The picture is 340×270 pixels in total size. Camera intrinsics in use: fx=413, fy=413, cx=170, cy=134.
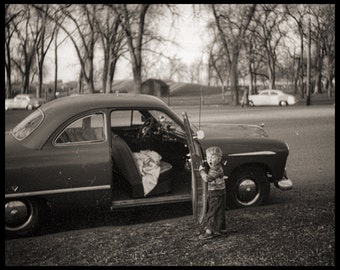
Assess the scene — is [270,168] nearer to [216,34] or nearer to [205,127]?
[205,127]

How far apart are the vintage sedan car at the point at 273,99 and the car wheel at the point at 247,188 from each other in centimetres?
3033

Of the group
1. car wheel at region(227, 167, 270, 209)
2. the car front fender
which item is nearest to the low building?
the car front fender

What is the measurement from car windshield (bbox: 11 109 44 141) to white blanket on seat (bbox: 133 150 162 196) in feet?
4.38

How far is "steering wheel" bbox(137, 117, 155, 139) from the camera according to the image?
6.00 meters

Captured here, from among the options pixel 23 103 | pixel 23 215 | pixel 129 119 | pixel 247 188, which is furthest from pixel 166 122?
pixel 23 103

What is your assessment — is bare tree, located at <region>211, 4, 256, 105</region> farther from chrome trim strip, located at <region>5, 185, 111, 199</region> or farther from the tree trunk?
chrome trim strip, located at <region>5, 185, 111, 199</region>

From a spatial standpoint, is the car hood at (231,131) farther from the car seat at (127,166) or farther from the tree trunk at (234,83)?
the tree trunk at (234,83)

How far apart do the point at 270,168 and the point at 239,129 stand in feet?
2.57

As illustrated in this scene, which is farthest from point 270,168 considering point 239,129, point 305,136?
point 305,136

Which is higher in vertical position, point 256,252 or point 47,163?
point 47,163

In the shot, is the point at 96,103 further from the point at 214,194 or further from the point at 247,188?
the point at 247,188

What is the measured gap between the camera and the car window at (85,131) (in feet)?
16.4

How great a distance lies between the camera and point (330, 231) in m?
4.77
